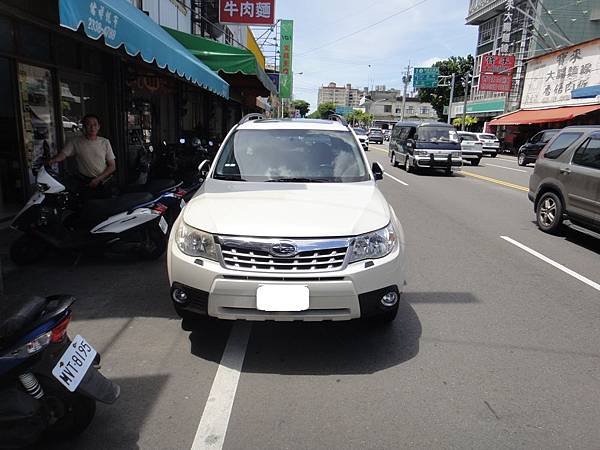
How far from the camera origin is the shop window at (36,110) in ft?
Answer: 26.7

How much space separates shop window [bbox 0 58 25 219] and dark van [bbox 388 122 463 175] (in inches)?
542

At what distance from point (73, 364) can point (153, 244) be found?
3731 millimetres

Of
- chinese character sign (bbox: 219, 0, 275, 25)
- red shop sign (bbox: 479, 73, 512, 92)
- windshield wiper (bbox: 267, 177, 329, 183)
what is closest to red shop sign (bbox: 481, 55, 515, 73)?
red shop sign (bbox: 479, 73, 512, 92)

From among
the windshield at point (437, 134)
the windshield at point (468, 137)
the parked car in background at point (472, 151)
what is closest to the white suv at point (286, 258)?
the windshield at point (437, 134)

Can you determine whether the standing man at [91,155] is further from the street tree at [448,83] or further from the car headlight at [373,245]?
the street tree at [448,83]

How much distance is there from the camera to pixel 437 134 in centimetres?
1859

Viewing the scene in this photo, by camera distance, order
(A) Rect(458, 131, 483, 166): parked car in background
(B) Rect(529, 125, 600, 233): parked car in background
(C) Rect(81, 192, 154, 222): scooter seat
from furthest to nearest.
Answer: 1. (A) Rect(458, 131, 483, 166): parked car in background
2. (B) Rect(529, 125, 600, 233): parked car in background
3. (C) Rect(81, 192, 154, 222): scooter seat

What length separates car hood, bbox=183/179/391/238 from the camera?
3395mm

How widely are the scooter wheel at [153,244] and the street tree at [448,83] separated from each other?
57651mm

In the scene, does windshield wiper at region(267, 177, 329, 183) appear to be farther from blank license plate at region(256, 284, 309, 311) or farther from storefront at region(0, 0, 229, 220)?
storefront at region(0, 0, 229, 220)

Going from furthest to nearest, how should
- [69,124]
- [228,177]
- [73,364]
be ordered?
[69,124] < [228,177] < [73,364]

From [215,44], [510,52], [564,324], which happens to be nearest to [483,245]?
[564,324]

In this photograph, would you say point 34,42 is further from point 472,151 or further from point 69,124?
point 472,151

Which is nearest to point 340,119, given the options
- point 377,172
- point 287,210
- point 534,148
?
point 377,172
